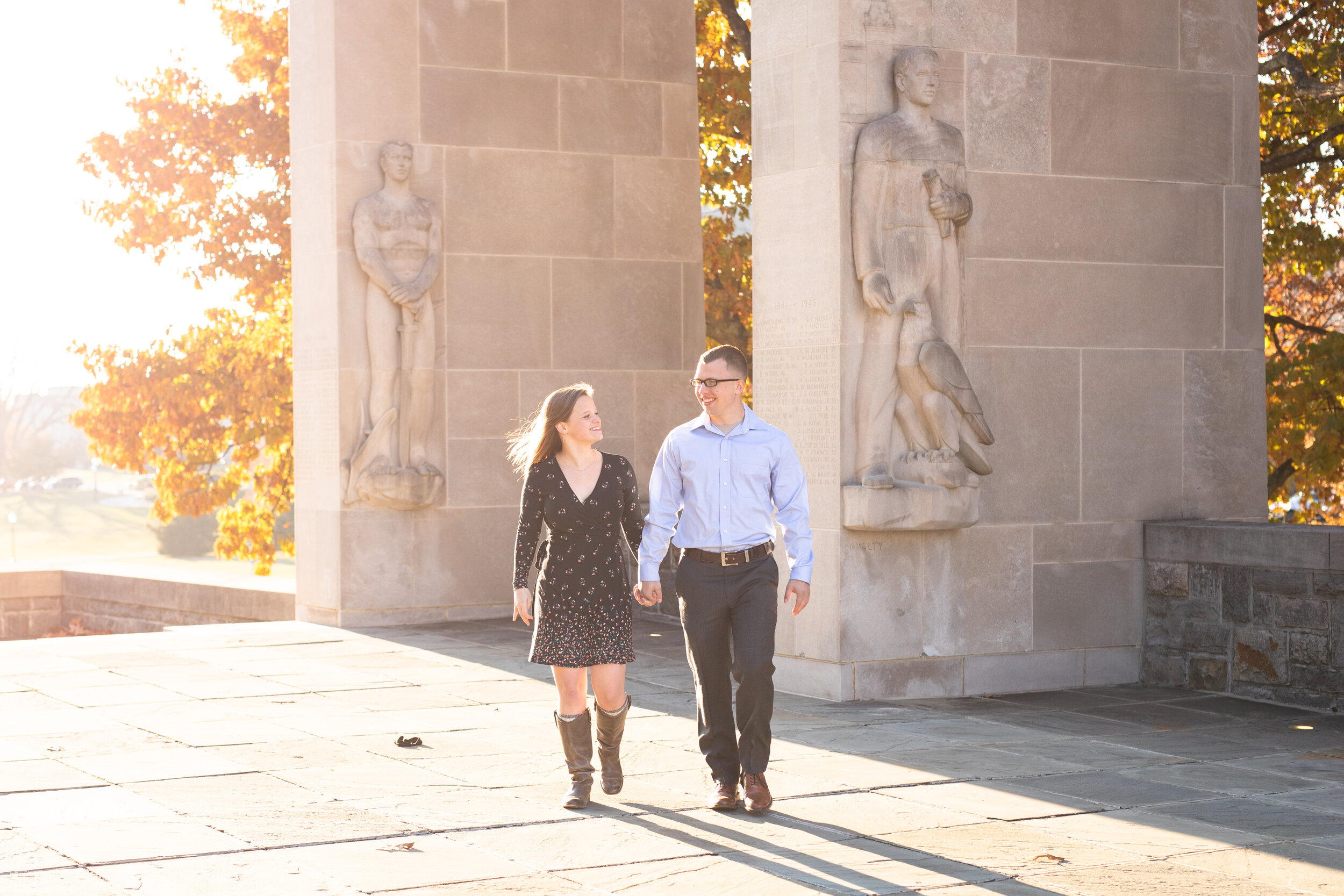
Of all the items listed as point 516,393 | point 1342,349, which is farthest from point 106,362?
point 1342,349

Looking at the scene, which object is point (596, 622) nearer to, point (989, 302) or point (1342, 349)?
point (989, 302)

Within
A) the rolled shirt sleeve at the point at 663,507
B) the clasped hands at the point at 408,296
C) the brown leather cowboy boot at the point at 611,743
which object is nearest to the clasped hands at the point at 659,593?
the rolled shirt sleeve at the point at 663,507

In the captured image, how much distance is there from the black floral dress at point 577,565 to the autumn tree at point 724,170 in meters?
11.9

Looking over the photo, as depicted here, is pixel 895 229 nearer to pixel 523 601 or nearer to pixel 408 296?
pixel 523 601

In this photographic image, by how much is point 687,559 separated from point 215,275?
55.9 ft

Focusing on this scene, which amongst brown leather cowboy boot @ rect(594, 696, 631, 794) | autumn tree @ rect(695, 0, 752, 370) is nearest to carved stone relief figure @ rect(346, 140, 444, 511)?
autumn tree @ rect(695, 0, 752, 370)

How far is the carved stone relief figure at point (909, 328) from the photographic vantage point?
9.30 m

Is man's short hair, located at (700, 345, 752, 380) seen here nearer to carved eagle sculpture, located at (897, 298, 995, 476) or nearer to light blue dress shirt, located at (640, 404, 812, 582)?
light blue dress shirt, located at (640, 404, 812, 582)

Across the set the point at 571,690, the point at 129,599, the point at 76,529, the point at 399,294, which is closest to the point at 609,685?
the point at 571,690

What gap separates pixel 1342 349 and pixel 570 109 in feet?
23.7

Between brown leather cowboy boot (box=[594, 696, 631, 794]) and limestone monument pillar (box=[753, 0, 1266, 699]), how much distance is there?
119 inches

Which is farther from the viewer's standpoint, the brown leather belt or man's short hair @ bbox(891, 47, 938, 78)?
man's short hair @ bbox(891, 47, 938, 78)

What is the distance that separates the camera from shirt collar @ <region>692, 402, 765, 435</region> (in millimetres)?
6461

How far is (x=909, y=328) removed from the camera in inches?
370
